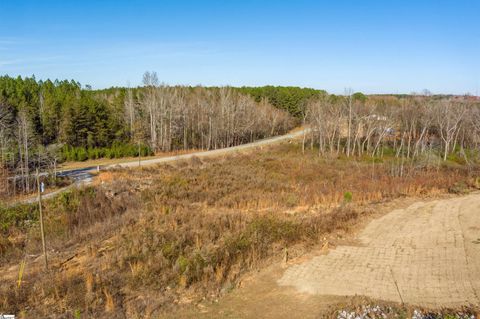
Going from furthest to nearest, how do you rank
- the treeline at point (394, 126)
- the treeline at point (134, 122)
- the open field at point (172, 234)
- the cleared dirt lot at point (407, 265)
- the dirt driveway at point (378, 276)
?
the treeline at point (394, 126) → the treeline at point (134, 122) → the open field at point (172, 234) → the cleared dirt lot at point (407, 265) → the dirt driveway at point (378, 276)

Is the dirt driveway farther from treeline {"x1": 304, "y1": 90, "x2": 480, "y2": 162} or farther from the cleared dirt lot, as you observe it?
treeline {"x1": 304, "y1": 90, "x2": 480, "y2": 162}

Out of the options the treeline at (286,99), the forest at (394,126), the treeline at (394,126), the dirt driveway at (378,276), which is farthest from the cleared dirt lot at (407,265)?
the treeline at (286,99)

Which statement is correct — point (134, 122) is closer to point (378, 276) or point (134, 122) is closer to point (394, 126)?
point (394, 126)

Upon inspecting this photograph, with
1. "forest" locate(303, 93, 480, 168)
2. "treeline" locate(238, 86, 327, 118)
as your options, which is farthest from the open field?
"treeline" locate(238, 86, 327, 118)

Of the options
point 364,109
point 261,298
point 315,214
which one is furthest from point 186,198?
point 364,109

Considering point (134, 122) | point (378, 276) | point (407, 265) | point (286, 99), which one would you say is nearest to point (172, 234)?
point (378, 276)

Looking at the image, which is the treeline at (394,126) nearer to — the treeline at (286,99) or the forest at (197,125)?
the forest at (197,125)
